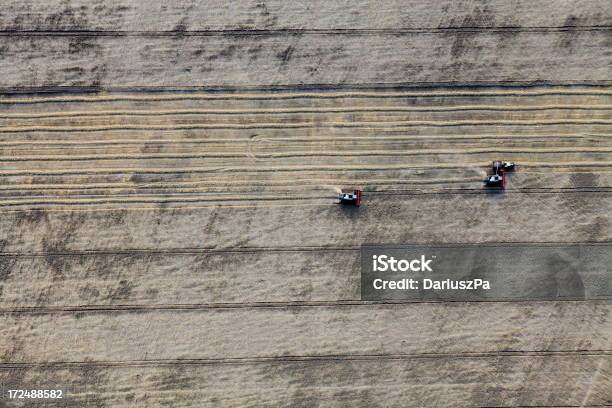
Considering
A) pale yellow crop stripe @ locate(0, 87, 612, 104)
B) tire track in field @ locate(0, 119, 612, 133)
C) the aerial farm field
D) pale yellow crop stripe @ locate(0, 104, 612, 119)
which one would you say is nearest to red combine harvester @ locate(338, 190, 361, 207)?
the aerial farm field

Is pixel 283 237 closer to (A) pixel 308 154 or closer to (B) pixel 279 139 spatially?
(A) pixel 308 154

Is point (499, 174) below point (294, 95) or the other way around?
below

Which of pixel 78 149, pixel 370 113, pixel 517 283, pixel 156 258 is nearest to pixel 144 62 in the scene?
pixel 78 149

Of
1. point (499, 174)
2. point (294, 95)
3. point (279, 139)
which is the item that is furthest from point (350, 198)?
point (499, 174)

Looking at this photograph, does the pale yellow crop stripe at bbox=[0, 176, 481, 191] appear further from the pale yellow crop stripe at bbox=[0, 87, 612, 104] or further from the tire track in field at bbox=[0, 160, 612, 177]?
the pale yellow crop stripe at bbox=[0, 87, 612, 104]

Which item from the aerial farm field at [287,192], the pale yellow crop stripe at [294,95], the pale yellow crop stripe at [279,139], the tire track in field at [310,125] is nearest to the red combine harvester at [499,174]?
the aerial farm field at [287,192]
